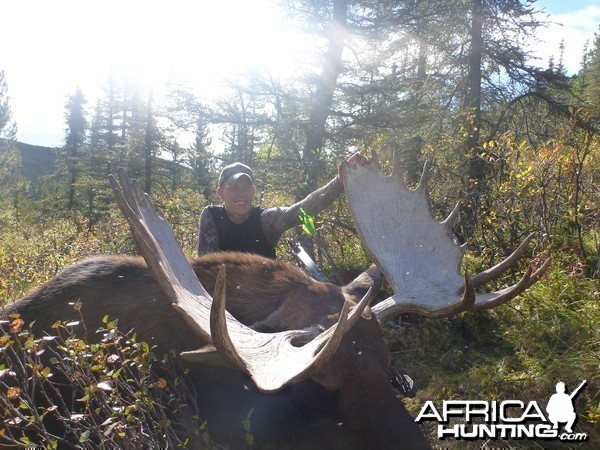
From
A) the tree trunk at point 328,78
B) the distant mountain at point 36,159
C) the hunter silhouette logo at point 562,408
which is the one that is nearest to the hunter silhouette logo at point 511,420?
the hunter silhouette logo at point 562,408

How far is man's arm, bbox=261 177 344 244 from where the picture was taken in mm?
5141

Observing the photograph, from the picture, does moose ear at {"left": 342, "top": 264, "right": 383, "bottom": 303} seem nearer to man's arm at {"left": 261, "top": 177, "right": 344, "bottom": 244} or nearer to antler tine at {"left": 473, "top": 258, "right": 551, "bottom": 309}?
antler tine at {"left": 473, "top": 258, "right": 551, "bottom": 309}

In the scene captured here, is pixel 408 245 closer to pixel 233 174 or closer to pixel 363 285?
pixel 363 285

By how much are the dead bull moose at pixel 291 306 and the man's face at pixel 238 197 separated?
1.75 meters

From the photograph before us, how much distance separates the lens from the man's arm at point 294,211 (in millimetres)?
5141

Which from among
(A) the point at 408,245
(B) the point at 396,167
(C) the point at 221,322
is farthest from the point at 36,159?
(C) the point at 221,322

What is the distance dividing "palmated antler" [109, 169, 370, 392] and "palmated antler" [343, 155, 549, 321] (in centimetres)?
84

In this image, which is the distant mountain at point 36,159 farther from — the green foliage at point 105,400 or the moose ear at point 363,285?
the green foliage at point 105,400

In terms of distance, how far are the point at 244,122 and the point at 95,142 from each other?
108 ft

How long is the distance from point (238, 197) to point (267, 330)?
283 centimetres

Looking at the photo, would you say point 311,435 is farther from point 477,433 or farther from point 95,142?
point 95,142

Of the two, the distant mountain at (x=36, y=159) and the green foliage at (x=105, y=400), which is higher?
the distant mountain at (x=36, y=159)

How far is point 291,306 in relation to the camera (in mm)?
3170

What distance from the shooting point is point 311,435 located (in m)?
2.47
